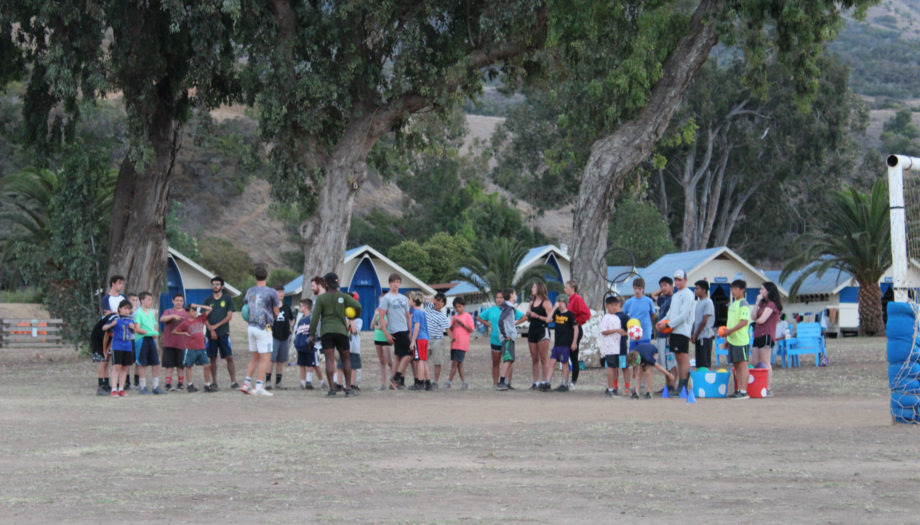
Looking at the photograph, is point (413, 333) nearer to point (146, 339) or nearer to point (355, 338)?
point (355, 338)

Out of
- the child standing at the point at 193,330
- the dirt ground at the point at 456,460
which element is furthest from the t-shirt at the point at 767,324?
the child standing at the point at 193,330

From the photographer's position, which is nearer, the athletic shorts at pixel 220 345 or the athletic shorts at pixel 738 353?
the athletic shorts at pixel 738 353

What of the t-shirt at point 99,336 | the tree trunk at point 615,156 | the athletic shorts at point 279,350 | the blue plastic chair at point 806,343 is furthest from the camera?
the tree trunk at point 615,156

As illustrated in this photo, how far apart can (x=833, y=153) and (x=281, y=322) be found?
5101 centimetres

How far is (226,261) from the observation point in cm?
7538

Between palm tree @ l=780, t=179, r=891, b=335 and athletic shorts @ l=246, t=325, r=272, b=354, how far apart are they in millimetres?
30889

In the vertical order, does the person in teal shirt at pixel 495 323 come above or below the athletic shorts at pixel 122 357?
above

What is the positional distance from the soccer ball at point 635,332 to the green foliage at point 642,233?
48.2 meters

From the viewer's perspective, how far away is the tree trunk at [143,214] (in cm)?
2833

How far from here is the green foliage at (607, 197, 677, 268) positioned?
6481 centimetres

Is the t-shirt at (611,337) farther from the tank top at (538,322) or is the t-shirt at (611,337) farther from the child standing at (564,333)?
the tank top at (538,322)

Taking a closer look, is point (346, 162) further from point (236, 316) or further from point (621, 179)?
point (236, 316)

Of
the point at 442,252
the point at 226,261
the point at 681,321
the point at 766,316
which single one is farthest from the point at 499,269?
the point at 681,321

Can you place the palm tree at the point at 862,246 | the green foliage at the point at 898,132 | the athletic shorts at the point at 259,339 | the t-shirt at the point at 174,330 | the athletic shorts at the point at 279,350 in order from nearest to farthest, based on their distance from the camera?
the athletic shorts at the point at 259,339 < the t-shirt at the point at 174,330 < the athletic shorts at the point at 279,350 < the palm tree at the point at 862,246 < the green foliage at the point at 898,132
